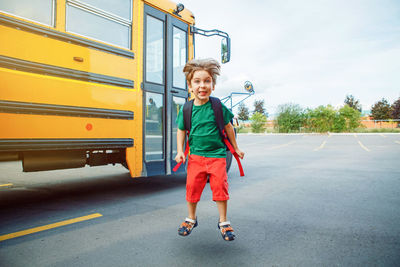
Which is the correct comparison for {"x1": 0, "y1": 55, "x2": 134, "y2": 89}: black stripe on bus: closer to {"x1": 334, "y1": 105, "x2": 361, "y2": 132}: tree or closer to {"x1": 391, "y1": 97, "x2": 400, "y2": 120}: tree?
{"x1": 334, "y1": 105, "x2": 361, "y2": 132}: tree

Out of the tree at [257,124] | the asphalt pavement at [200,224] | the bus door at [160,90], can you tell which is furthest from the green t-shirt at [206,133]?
the tree at [257,124]

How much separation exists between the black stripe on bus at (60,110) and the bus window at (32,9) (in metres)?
0.84

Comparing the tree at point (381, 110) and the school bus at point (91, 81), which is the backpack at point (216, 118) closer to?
the school bus at point (91, 81)

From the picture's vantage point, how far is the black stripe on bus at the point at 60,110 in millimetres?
2496

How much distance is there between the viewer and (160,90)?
3930 millimetres

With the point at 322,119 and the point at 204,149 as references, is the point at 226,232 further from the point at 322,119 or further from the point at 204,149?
the point at 322,119

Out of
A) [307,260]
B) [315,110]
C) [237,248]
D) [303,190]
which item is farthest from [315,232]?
[315,110]

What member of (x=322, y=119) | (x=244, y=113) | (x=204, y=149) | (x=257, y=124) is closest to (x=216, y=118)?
(x=204, y=149)

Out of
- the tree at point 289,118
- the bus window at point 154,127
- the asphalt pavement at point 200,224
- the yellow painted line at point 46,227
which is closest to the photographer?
the asphalt pavement at point 200,224

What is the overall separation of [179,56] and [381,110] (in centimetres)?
5463

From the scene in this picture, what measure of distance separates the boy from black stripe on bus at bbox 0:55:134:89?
1.44 m

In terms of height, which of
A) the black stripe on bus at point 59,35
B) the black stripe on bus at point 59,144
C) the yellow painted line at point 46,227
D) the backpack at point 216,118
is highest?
the black stripe on bus at point 59,35

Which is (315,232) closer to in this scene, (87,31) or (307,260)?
(307,260)

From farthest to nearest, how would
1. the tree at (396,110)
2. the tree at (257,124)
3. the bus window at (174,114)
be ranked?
the tree at (396,110)
the tree at (257,124)
the bus window at (174,114)
